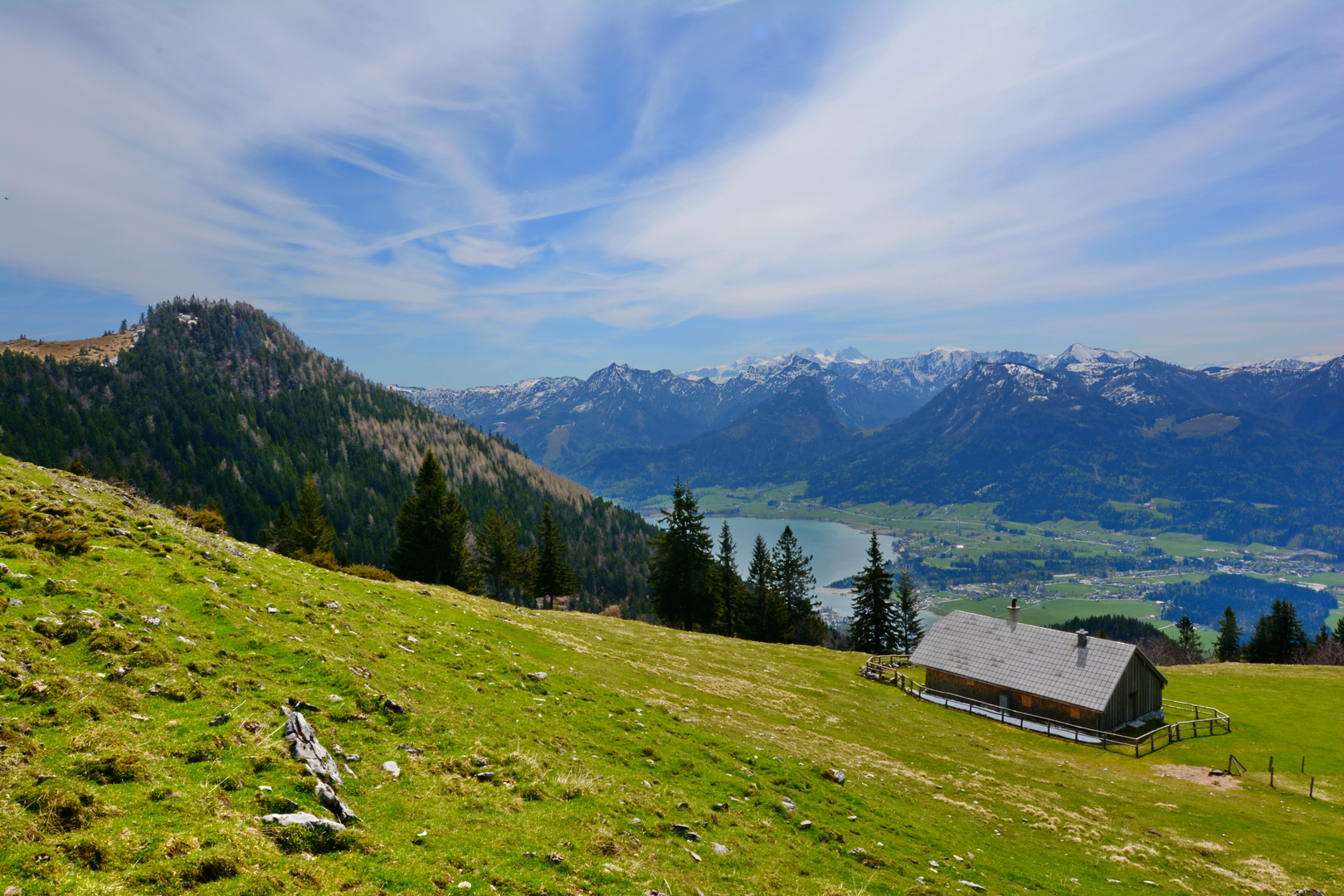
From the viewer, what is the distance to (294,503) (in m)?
181

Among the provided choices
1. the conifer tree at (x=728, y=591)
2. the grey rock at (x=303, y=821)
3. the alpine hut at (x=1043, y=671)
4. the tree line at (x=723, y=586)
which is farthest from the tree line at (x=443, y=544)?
the grey rock at (x=303, y=821)

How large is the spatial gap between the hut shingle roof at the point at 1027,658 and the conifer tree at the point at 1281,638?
63.8 metres

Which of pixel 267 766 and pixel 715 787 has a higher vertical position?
pixel 267 766

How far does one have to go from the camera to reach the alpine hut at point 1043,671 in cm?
4594

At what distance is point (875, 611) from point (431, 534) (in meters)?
58.5

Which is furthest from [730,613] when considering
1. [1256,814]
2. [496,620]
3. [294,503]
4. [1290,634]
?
[294,503]

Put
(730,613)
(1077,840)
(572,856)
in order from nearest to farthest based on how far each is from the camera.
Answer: (572,856) < (1077,840) < (730,613)

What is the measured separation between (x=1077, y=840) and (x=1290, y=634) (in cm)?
10515

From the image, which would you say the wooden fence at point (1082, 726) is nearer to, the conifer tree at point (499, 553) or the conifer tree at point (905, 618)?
the conifer tree at point (905, 618)

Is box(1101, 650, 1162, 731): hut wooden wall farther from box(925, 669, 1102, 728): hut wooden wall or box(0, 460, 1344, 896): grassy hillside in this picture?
box(0, 460, 1344, 896): grassy hillside

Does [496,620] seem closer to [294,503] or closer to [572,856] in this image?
[572,856]

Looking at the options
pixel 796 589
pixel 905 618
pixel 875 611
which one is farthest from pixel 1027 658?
pixel 796 589

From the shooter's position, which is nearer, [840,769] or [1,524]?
[1,524]

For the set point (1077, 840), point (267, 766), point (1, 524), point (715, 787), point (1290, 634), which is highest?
point (1, 524)
